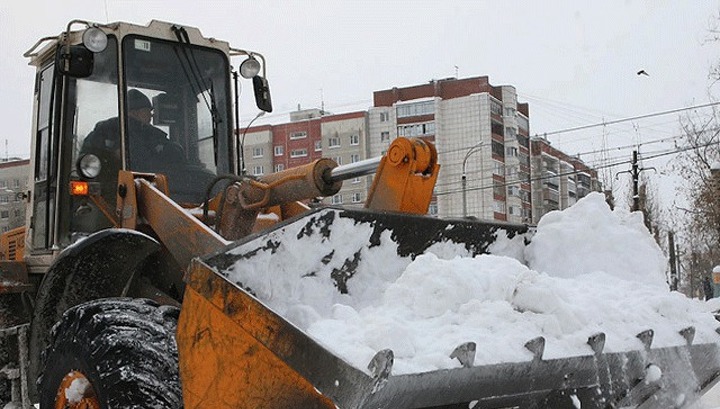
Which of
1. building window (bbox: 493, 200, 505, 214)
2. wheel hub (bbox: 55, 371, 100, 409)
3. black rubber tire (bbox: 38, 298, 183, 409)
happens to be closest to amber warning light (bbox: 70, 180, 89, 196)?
black rubber tire (bbox: 38, 298, 183, 409)

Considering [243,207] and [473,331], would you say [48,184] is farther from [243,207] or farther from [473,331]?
[473,331]

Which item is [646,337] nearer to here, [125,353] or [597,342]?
[597,342]

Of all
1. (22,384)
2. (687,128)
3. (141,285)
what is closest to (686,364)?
(141,285)

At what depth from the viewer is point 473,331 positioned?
3.17m

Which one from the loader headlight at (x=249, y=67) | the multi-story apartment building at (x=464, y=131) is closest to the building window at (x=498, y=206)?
the multi-story apartment building at (x=464, y=131)

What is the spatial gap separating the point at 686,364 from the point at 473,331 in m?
1.35

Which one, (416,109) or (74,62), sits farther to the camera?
(416,109)

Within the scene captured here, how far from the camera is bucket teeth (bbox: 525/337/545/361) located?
314 cm

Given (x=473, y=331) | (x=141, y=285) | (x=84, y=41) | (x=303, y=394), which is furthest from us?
(x=84, y=41)

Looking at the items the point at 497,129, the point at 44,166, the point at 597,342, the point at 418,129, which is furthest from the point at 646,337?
the point at 497,129

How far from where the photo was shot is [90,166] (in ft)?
18.1

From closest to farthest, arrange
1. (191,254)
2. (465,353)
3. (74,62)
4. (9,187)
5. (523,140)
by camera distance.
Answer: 1. (465,353)
2. (191,254)
3. (74,62)
4. (9,187)
5. (523,140)

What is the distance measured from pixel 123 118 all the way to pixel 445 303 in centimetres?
302

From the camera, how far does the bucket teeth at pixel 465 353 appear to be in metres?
2.91
